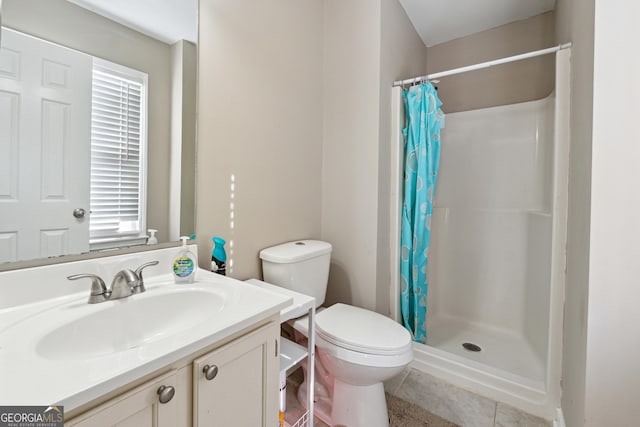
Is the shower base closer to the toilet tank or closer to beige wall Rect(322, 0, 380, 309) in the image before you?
beige wall Rect(322, 0, 380, 309)

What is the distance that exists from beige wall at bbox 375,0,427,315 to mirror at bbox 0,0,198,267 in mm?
1071

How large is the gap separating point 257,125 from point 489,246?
1.92m

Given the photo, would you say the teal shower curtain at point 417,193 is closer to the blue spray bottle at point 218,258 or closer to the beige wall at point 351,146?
the beige wall at point 351,146

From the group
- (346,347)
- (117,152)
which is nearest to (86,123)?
(117,152)

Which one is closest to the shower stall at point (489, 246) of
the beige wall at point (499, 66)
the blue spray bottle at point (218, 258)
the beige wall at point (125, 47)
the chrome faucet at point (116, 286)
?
the beige wall at point (499, 66)

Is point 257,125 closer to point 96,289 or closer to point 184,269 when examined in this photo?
point 184,269

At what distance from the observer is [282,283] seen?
138cm

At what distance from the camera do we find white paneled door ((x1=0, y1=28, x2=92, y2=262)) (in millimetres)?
750

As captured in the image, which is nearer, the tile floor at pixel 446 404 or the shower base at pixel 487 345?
the tile floor at pixel 446 404

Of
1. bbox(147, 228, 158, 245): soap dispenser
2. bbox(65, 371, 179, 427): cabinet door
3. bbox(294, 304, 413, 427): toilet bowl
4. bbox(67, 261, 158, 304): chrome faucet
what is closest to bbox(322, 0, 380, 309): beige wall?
bbox(294, 304, 413, 427): toilet bowl

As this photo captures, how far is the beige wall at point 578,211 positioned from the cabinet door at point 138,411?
1243 millimetres

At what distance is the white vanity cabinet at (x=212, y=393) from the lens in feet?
1.68

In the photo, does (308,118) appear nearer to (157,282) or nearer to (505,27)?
(157,282)

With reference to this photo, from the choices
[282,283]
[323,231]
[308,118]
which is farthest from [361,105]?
[282,283]
